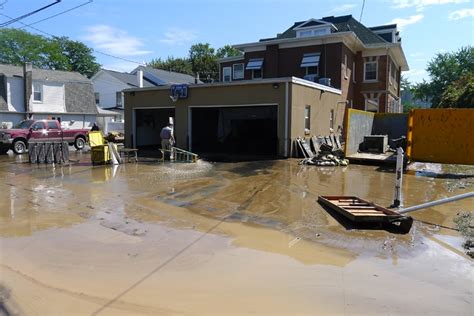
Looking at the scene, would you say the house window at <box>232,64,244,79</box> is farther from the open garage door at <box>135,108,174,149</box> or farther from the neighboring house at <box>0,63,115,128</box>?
the neighboring house at <box>0,63,115,128</box>

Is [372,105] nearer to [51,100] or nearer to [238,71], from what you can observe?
[238,71]

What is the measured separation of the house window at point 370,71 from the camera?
28422 mm

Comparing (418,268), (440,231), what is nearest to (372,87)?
(440,231)

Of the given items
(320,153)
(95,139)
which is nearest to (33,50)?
(95,139)

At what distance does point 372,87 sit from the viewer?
2855cm

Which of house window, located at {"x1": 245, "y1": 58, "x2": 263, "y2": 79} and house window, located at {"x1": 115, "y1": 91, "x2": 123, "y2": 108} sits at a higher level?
house window, located at {"x1": 245, "y1": 58, "x2": 263, "y2": 79}

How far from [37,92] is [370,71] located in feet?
85.4

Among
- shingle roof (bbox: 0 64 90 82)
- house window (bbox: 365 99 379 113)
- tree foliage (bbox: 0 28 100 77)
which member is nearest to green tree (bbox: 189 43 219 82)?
tree foliage (bbox: 0 28 100 77)

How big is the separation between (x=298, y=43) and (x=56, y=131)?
16298 mm

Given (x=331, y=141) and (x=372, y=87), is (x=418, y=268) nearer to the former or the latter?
(x=331, y=141)

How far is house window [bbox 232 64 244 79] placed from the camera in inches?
1200

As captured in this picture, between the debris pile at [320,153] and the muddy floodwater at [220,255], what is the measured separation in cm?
499

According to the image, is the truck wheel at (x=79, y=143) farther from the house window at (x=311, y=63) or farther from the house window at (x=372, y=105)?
the house window at (x=372, y=105)

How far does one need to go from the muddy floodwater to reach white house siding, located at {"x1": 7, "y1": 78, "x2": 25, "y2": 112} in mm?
22856
